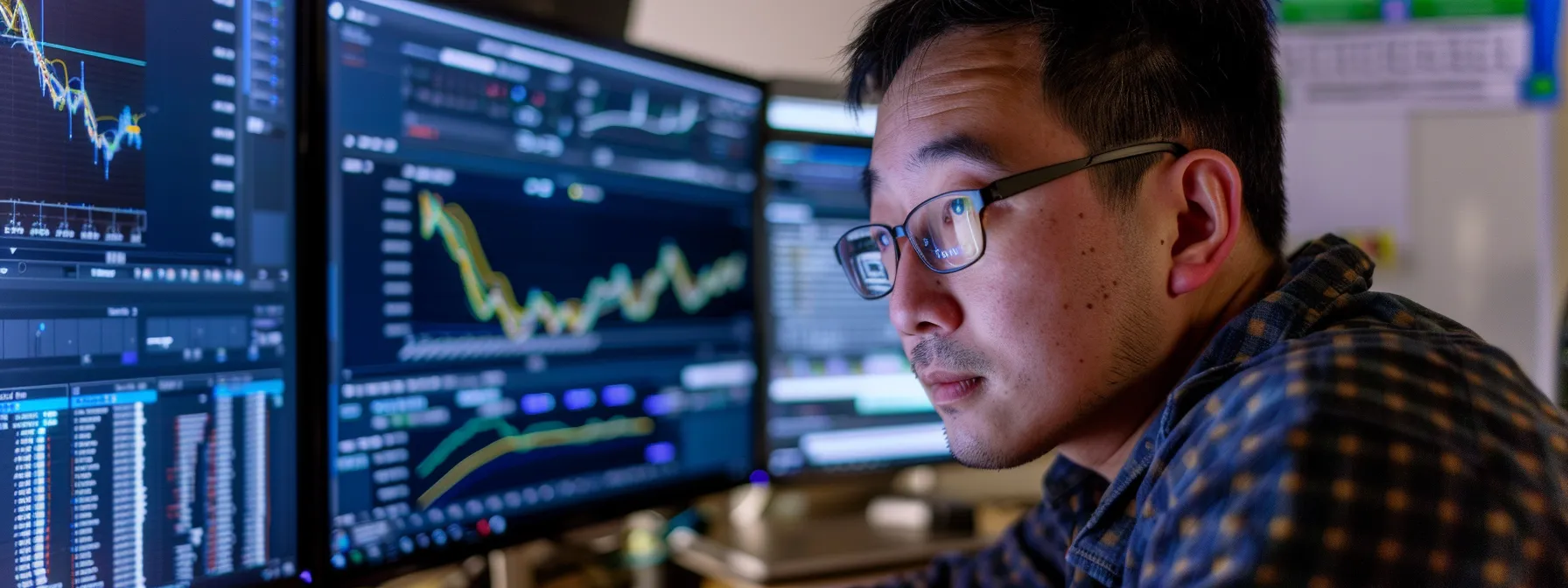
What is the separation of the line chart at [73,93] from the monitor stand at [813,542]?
2.60 feet

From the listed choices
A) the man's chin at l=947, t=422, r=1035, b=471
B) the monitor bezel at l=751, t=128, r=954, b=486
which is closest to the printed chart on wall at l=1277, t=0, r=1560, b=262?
the monitor bezel at l=751, t=128, r=954, b=486

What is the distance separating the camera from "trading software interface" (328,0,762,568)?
81 centimetres

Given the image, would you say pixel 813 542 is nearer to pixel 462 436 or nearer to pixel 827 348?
pixel 827 348

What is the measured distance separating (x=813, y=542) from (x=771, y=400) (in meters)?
0.20

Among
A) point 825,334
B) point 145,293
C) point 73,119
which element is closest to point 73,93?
point 73,119

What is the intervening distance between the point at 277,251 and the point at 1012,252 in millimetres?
595

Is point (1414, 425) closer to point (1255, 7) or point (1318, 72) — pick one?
point (1255, 7)

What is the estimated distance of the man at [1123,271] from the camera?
524 mm

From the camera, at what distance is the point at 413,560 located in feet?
2.73

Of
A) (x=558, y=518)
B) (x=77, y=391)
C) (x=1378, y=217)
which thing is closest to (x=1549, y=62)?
(x=1378, y=217)

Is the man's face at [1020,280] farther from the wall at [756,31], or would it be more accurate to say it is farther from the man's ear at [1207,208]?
the wall at [756,31]

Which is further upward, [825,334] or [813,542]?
[825,334]

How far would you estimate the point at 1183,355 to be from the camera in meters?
0.76

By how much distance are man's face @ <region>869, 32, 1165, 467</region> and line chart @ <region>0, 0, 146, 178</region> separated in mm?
592
